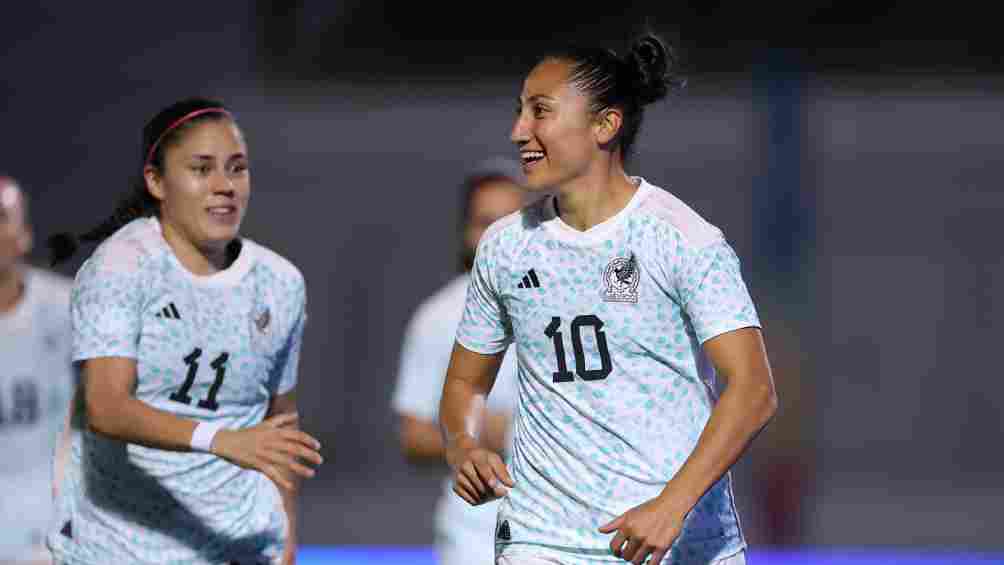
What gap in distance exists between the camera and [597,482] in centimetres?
279

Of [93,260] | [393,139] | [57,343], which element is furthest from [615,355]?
[393,139]

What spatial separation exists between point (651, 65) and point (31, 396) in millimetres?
2825

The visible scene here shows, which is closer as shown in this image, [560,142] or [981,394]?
[560,142]

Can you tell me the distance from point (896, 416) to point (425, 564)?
14.5ft

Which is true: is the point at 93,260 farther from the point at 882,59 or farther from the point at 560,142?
the point at 882,59

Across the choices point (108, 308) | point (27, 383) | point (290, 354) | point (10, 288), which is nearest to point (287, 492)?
point (290, 354)

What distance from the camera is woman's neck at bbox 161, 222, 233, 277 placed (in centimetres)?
332

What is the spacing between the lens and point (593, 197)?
2.88 meters

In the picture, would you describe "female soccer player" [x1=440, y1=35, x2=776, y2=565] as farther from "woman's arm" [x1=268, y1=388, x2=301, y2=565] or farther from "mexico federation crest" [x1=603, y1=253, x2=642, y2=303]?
"woman's arm" [x1=268, y1=388, x2=301, y2=565]

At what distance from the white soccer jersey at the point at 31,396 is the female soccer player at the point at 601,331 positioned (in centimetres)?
241

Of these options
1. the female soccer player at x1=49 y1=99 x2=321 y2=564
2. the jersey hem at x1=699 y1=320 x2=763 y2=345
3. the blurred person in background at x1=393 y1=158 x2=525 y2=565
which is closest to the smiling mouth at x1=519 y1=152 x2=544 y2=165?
the jersey hem at x1=699 y1=320 x2=763 y2=345

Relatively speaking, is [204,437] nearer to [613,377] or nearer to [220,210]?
[220,210]

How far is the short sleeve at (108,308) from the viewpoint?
10.1 ft

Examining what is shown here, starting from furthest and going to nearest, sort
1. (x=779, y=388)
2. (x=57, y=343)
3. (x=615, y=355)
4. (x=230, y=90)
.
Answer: (x=230, y=90) → (x=779, y=388) → (x=57, y=343) → (x=615, y=355)
